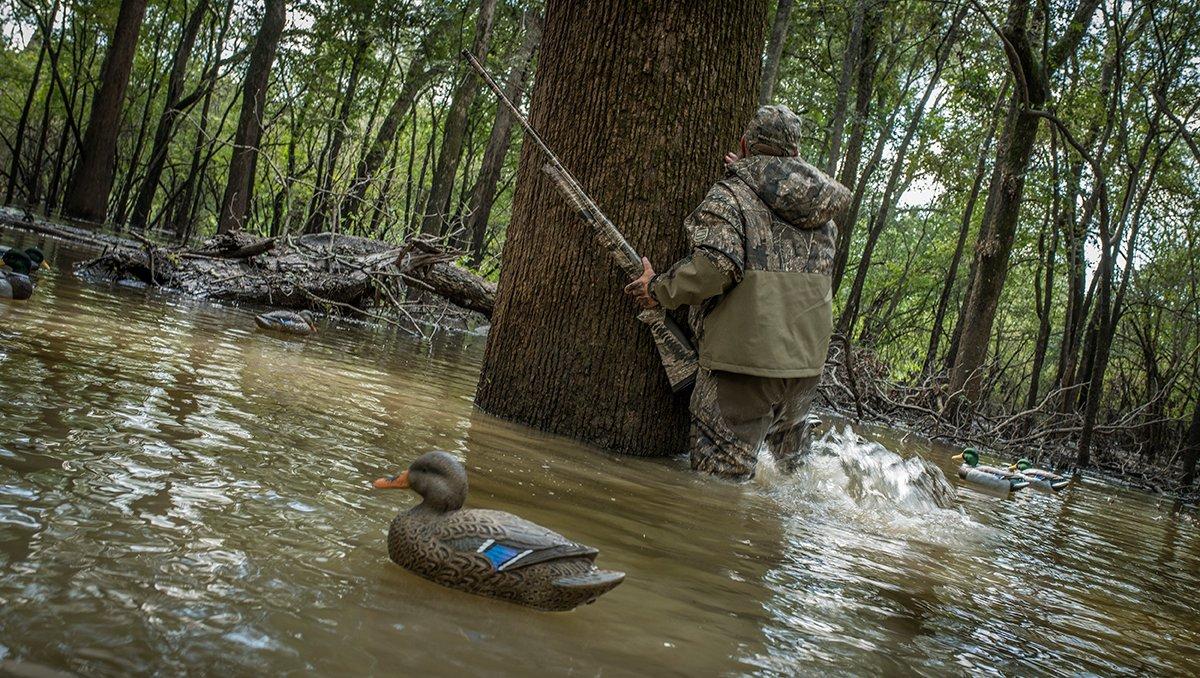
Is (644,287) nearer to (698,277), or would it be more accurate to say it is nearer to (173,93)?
(698,277)

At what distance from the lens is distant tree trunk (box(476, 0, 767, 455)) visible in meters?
6.10

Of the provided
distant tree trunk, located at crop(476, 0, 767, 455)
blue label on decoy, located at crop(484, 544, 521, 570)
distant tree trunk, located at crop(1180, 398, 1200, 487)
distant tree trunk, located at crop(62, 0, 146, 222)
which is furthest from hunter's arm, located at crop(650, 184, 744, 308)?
distant tree trunk, located at crop(62, 0, 146, 222)

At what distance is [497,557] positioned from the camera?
2738 millimetres

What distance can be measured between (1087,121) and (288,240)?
49.8 ft

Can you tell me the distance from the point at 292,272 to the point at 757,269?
733 centimetres

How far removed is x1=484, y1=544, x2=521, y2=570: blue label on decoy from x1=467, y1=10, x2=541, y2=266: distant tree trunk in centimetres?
1491

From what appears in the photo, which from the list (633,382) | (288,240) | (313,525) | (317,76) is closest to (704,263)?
(633,382)

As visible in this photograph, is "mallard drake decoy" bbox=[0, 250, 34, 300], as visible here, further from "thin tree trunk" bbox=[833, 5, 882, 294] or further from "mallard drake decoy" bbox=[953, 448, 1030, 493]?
"thin tree trunk" bbox=[833, 5, 882, 294]

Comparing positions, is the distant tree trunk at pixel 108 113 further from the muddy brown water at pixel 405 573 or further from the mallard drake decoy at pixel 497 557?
the mallard drake decoy at pixel 497 557

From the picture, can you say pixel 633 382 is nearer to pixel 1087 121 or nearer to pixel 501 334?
pixel 501 334

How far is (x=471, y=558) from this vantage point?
2.76 meters

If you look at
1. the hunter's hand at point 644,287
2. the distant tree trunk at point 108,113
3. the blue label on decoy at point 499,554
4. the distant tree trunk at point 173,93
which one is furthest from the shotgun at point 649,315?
the distant tree trunk at point 173,93

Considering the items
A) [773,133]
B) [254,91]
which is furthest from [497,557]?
[254,91]

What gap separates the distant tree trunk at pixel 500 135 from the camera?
17.9 meters
